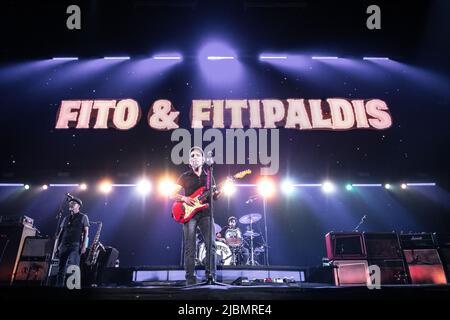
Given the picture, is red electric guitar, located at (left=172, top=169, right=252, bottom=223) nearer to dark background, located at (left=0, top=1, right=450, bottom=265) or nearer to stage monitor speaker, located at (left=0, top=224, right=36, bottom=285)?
dark background, located at (left=0, top=1, right=450, bottom=265)

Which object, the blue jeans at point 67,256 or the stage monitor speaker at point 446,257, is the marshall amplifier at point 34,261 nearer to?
the blue jeans at point 67,256

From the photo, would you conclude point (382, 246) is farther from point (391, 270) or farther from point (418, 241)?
point (418, 241)

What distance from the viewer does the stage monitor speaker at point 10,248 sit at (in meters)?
7.01

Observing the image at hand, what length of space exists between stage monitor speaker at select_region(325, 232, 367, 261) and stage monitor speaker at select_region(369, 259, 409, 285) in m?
0.29

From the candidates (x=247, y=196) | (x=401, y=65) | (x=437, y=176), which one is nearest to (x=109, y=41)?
(x=247, y=196)

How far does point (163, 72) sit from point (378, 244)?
7.07 metres

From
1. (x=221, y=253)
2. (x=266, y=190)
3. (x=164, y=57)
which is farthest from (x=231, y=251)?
(x=164, y=57)

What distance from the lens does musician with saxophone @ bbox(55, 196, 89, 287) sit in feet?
21.2

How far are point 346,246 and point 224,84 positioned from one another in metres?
5.50

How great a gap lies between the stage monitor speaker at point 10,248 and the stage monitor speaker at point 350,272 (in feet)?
21.5


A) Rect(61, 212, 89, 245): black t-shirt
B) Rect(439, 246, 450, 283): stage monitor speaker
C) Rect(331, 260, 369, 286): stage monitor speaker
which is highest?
Rect(61, 212, 89, 245): black t-shirt

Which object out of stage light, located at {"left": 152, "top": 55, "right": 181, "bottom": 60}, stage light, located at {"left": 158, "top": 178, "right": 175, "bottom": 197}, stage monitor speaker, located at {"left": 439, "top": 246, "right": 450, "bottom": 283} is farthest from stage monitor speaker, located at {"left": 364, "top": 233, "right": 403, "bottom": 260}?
stage light, located at {"left": 152, "top": 55, "right": 181, "bottom": 60}

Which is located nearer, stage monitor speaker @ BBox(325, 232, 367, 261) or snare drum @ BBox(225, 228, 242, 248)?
stage monitor speaker @ BBox(325, 232, 367, 261)

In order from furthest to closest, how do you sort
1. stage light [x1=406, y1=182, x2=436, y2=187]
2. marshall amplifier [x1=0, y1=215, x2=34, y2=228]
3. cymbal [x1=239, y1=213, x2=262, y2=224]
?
stage light [x1=406, y1=182, x2=436, y2=187] < cymbal [x1=239, y1=213, x2=262, y2=224] < marshall amplifier [x1=0, y1=215, x2=34, y2=228]
